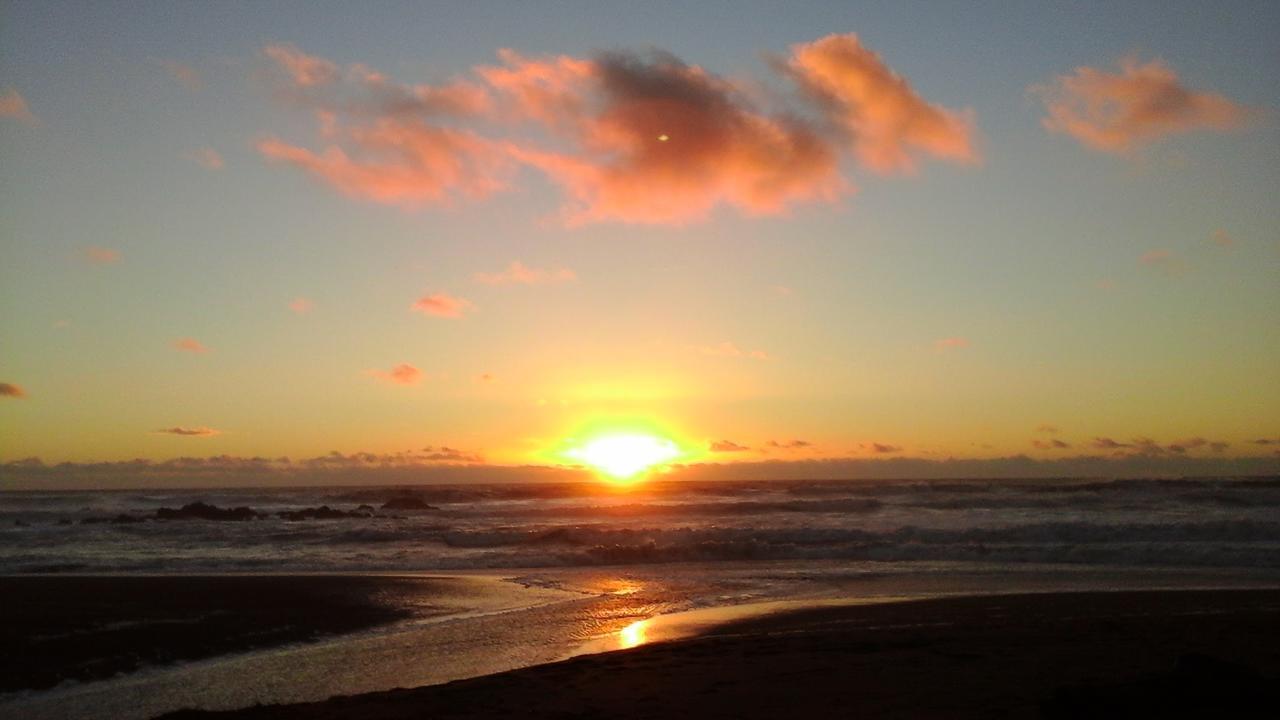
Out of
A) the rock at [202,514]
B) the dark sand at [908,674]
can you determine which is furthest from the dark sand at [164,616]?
the rock at [202,514]

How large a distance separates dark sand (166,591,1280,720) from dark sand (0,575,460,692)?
4082mm

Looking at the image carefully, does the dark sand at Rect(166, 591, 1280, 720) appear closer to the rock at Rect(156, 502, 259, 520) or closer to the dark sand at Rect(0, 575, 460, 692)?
the dark sand at Rect(0, 575, 460, 692)

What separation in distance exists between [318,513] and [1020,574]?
42122 mm

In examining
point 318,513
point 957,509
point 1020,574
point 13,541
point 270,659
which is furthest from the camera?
point 318,513

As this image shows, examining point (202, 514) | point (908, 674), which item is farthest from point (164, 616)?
point (202, 514)

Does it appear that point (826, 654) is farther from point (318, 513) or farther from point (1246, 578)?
point (318, 513)

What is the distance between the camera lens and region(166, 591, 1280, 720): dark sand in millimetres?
7973

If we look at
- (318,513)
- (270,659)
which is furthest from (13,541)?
(270,659)

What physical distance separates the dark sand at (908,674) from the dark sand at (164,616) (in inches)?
161

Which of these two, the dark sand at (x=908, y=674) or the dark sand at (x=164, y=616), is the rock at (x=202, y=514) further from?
the dark sand at (x=908, y=674)

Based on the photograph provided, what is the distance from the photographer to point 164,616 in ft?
49.6

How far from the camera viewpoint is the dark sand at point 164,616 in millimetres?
12039

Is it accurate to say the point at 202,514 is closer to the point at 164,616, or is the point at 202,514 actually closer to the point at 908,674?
the point at 164,616

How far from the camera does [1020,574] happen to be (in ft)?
70.0
